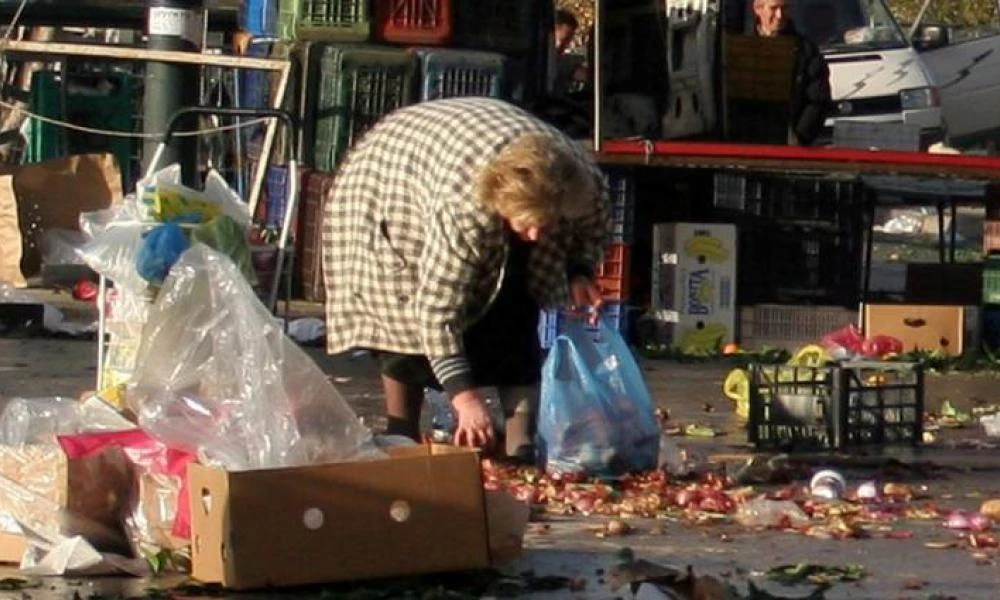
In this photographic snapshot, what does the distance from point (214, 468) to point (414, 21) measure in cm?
834

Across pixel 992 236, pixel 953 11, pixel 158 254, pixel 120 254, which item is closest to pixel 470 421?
pixel 158 254

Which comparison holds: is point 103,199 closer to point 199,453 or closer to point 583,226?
point 583,226

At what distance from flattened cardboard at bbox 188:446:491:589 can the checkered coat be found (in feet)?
3.12

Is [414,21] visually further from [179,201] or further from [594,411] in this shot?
[594,411]

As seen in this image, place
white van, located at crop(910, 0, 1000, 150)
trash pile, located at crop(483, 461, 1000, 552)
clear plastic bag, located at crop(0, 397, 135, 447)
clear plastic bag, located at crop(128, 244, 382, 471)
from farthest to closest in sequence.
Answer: white van, located at crop(910, 0, 1000, 150) < trash pile, located at crop(483, 461, 1000, 552) < clear plastic bag, located at crop(0, 397, 135, 447) < clear plastic bag, located at crop(128, 244, 382, 471)

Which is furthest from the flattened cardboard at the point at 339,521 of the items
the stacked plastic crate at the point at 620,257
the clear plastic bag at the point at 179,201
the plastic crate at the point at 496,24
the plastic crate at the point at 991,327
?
the plastic crate at the point at 496,24

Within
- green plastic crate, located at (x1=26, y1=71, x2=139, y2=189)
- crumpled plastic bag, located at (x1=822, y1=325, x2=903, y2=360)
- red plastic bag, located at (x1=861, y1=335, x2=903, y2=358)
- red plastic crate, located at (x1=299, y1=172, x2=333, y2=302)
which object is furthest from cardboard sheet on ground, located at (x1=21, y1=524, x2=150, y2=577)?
green plastic crate, located at (x1=26, y1=71, x2=139, y2=189)

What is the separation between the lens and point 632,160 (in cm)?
1302

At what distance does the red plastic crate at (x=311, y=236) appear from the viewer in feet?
44.6

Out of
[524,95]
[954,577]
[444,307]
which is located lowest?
[954,577]

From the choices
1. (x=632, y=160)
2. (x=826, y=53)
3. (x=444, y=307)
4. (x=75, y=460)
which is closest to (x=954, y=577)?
(x=444, y=307)

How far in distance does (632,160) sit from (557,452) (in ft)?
17.1

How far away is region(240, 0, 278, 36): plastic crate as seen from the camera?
14.9 metres

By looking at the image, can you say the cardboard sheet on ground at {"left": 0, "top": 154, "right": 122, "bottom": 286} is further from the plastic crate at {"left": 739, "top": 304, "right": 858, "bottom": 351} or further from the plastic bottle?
the plastic bottle
